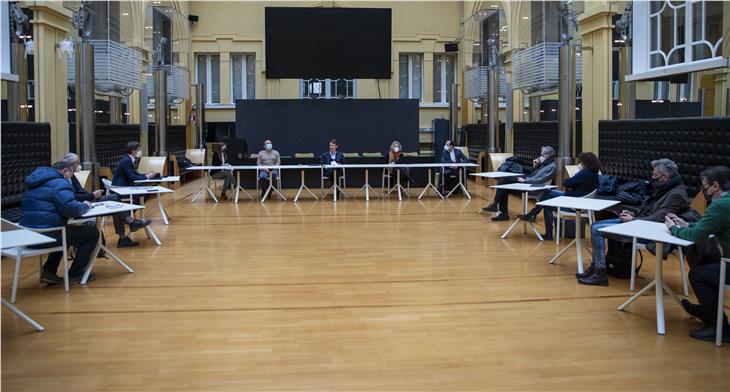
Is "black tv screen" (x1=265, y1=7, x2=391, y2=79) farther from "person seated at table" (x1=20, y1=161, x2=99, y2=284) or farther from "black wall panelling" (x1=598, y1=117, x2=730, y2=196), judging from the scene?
"person seated at table" (x1=20, y1=161, x2=99, y2=284)

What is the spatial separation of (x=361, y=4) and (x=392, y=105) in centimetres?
741

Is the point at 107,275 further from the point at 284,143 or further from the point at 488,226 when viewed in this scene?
the point at 284,143

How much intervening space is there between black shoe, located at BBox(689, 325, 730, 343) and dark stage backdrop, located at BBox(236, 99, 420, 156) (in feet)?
42.7

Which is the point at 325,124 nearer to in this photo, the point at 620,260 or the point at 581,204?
the point at 581,204

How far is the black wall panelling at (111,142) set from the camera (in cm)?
1298

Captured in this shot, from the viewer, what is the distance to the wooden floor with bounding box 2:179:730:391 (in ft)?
12.7

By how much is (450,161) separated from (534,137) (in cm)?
199

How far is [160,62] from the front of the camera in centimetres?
1709

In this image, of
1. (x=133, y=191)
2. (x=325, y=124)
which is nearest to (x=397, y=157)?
(x=325, y=124)

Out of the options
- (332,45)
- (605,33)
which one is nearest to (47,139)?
(332,45)

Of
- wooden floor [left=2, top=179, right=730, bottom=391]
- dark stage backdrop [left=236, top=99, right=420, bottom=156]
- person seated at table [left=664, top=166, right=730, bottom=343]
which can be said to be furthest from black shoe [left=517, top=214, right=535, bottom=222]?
dark stage backdrop [left=236, top=99, right=420, bottom=156]

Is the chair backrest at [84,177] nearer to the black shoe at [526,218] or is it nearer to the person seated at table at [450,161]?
the black shoe at [526,218]

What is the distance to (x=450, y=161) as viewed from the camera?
1429cm

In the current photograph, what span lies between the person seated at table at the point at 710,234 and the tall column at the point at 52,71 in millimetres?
10010
